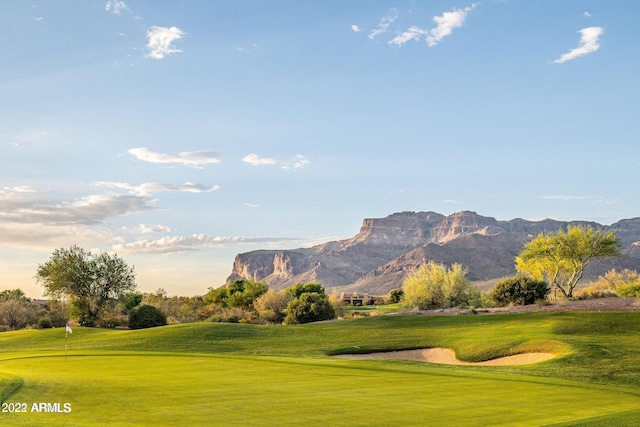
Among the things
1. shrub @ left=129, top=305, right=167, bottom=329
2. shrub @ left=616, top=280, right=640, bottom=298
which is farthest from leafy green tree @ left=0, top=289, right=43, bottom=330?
shrub @ left=616, top=280, right=640, bottom=298

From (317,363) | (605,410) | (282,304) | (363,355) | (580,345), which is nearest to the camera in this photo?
(605,410)

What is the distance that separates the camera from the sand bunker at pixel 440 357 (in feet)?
99.5

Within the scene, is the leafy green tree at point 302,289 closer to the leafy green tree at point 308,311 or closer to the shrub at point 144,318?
the leafy green tree at point 308,311

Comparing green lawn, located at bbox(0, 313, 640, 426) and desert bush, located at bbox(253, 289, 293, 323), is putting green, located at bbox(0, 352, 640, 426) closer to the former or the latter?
green lawn, located at bbox(0, 313, 640, 426)

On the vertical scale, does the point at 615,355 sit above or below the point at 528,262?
below

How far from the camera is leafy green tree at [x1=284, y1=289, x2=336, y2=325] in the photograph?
5209cm

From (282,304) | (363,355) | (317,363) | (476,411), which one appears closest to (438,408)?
(476,411)

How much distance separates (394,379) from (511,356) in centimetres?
1316

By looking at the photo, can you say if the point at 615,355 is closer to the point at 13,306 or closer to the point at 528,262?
the point at 528,262

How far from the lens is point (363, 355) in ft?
115

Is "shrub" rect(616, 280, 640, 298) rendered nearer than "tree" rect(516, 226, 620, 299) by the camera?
Yes

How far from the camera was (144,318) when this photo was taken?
49688 mm

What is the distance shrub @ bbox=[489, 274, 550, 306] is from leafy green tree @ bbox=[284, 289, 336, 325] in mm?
14553

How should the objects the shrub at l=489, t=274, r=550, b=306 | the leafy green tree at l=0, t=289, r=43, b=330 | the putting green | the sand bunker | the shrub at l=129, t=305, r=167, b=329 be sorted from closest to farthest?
the putting green, the sand bunker, the shrub at l=489, t=274, r=550, b=306, the shrub at l=129, t=305, r=167, b=329, the leafy green tree at l=0, t=289, r=43, b=330
